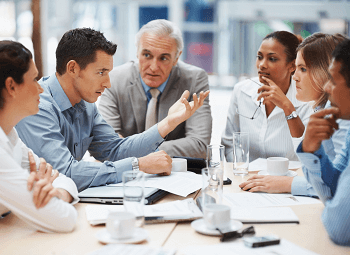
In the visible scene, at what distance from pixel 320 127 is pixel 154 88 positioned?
1617mm

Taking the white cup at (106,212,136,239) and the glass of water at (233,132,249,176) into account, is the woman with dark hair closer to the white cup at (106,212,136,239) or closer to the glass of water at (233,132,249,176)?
the glass of water at (233,132,249,176)

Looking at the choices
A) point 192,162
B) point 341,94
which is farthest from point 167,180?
point 341,94

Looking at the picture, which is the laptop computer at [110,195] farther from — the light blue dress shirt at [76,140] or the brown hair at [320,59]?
the brown hair at [320,59]

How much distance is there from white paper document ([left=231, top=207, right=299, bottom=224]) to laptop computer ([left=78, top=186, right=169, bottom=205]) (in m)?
0.31

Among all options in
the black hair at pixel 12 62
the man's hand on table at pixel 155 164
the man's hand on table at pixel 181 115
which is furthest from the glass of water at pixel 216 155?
the black hair at pixel 12 62

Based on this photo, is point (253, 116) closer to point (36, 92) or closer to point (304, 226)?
point (304, 226)

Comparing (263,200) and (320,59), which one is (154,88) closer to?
(320,59)

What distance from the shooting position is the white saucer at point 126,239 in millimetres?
993

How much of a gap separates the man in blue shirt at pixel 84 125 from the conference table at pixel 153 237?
14.8 inches

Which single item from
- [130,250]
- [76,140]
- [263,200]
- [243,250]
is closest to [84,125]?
[76,140]

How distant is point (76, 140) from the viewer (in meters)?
1.93

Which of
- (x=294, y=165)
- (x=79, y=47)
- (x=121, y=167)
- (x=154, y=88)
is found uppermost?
(x=79, y=47)

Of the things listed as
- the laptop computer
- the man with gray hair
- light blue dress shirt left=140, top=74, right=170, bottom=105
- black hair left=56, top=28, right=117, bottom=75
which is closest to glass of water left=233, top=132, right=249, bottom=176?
the laptop computer

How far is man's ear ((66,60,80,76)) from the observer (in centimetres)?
181
